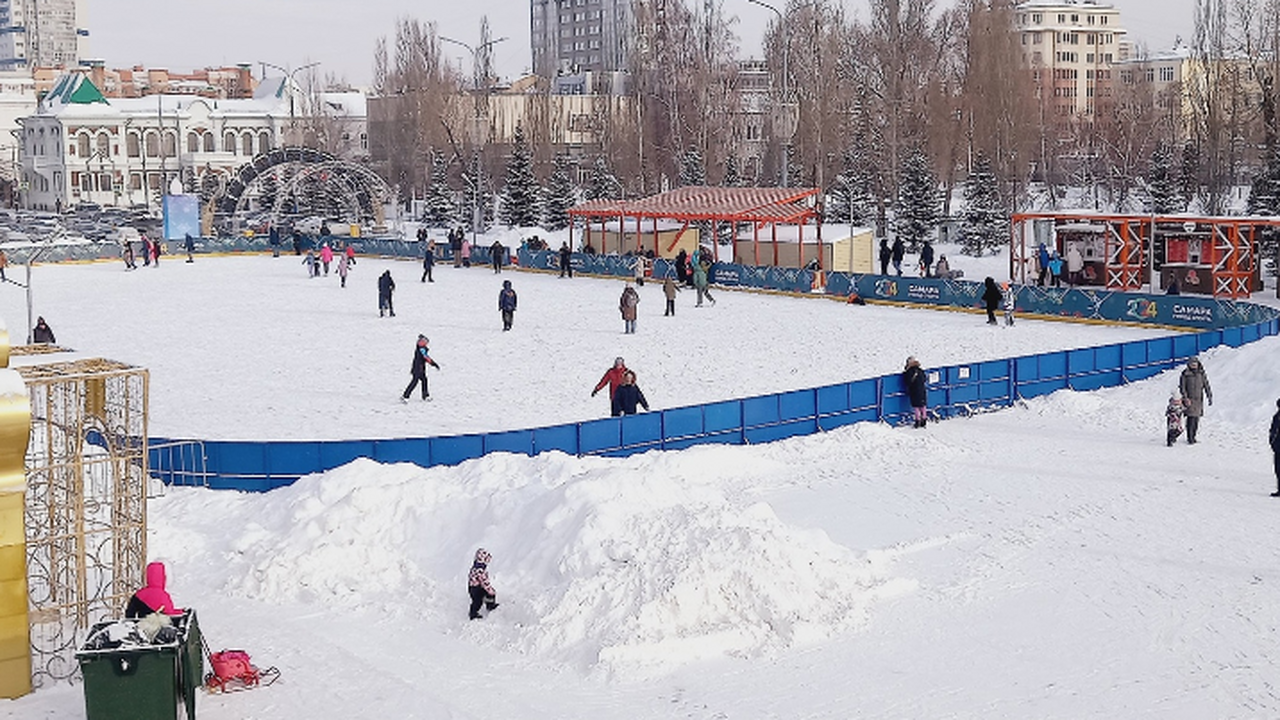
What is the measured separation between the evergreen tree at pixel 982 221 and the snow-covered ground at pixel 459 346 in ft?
40.1

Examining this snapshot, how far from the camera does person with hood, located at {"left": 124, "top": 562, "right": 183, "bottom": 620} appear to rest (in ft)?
32.5

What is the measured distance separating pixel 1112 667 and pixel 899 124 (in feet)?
168

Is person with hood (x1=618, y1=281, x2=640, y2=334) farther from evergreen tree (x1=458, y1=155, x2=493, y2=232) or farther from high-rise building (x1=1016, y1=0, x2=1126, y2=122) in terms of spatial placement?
high-rise building (x1=1016, y1=0, x2=1126, y2=122)

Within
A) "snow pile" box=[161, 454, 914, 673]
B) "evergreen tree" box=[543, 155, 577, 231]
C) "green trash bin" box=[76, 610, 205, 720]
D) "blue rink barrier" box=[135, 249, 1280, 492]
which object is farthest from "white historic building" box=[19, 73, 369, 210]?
"green trash bin" box=[76, 610, 205, 720]

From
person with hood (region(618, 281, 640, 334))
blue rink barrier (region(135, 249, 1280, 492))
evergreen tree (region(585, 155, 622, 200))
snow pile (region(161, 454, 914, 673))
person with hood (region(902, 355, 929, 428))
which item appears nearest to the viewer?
snow pile (region(161, 454, 914, 673))

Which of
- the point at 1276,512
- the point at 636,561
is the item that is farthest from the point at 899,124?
the point at 636,561

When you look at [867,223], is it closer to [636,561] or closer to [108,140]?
[636,561]

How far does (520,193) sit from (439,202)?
295 inches

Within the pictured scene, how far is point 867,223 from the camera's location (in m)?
56.8

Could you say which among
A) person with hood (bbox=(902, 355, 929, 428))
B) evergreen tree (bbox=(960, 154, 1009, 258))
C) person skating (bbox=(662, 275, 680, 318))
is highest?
evergreen tree (bbox=(960, 154, 1009, 258))

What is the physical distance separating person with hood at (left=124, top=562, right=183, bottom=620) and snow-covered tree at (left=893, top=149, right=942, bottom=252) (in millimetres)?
40179

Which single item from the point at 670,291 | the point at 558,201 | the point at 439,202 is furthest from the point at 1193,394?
the point at 439,202

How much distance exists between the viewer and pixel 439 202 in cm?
6644

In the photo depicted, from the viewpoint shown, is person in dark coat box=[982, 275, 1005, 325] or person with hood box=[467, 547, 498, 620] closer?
person with hood box=[467, 547, 498, 620]
